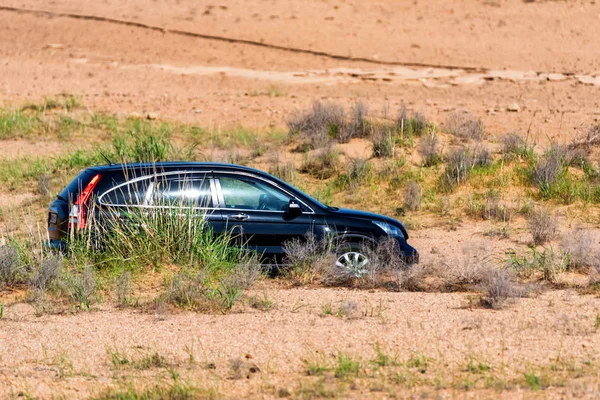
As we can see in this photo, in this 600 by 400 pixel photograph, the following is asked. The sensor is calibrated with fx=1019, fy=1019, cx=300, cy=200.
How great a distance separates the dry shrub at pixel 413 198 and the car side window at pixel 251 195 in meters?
4.89

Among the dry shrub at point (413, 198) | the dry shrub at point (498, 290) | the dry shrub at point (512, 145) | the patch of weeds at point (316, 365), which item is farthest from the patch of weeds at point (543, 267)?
the dry shrub at point (512, 145)

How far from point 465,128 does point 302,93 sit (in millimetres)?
7355

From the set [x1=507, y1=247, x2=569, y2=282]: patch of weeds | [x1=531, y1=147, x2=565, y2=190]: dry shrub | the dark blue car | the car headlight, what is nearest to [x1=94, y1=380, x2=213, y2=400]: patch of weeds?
the dark blue car

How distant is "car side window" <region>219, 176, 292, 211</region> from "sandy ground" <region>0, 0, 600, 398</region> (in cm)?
133

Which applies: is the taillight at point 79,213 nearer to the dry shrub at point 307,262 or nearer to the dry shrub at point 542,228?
the dry shrub at point 307,262

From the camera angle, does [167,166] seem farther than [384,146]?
No

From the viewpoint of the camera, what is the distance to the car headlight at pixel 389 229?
36.7 feet

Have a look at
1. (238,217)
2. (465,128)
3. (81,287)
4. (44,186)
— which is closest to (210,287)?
(81,287)

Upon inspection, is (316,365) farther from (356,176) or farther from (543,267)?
(356,176)

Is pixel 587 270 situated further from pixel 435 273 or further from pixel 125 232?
pixel 125 232

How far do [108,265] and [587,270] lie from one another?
490 centimetres

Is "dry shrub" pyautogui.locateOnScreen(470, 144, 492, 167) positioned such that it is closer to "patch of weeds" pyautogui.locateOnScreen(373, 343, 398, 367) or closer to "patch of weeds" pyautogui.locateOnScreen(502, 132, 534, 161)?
"patch of weeds" pyautogui.locateOnScreen(502, 132, 534, 161)

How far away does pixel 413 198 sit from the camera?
1572cm

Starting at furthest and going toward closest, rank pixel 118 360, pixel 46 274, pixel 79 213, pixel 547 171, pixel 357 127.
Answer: pixel 357 127 < pixel 547 171 < pixel 79 213 < pixel 46 274 < pixel 118 360
